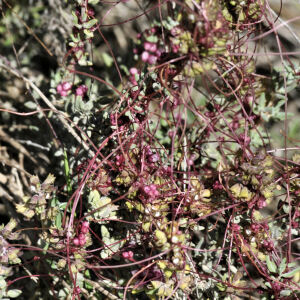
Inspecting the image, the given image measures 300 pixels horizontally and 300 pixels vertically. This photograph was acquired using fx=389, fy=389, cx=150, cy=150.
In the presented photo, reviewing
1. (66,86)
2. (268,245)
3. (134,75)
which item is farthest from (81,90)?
(268,245)

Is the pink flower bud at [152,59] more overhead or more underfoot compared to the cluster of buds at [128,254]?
more overhead

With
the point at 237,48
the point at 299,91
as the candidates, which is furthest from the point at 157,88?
the point at 299,91

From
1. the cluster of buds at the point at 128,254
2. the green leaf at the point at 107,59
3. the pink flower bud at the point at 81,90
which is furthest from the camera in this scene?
the green leaf at the point at 107,59

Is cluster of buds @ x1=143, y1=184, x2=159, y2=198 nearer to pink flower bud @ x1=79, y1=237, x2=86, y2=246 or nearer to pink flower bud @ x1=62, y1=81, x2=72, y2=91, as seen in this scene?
pink flower bud @ x1=79, y1=237, x2=86, y2=246

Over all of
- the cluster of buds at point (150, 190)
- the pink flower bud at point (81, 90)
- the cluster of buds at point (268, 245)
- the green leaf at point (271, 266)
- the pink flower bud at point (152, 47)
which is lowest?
the green leaf at point (271, 266)

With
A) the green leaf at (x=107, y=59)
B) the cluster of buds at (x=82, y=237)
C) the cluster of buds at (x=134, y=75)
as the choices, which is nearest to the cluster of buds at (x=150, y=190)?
the cluster of buds at (x=82, y=237)

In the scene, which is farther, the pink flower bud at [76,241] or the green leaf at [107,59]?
the green leaf at [107,59]

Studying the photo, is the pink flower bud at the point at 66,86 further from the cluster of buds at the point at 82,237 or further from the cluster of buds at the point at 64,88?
the cluster of buds at the point at 82,237

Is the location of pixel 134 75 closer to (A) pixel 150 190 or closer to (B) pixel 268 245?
(A) pixel 150 190

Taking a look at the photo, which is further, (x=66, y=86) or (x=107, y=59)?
(x=107, y=59)

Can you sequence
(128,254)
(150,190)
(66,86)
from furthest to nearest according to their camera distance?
1. (66,86)
2. (128,254)
3. (150,190)

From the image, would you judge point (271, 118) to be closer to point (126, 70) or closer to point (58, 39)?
point (126, 70)

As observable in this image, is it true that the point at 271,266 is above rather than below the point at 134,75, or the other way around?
below

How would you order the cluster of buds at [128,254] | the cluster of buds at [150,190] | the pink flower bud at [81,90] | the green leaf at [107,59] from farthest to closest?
→ the green leaf at [107,59] → the pink flower bud at [81,90] → the cluster of buds at [128,254] → the cluster of buds at [150,190]
